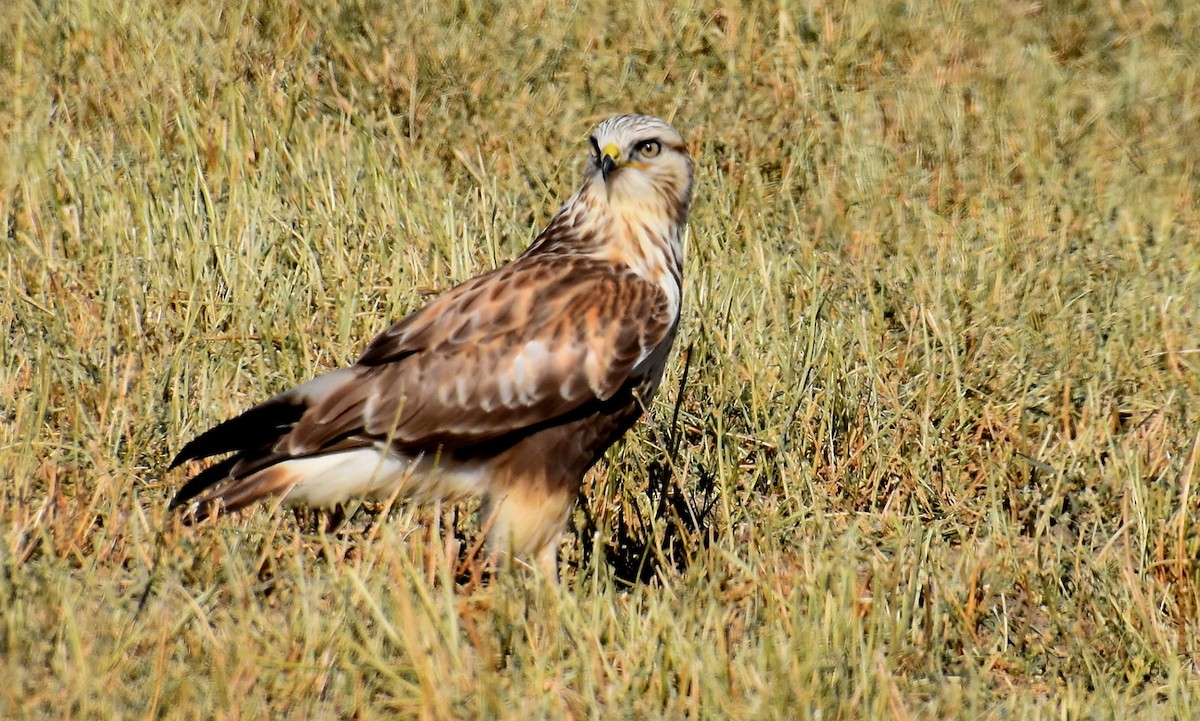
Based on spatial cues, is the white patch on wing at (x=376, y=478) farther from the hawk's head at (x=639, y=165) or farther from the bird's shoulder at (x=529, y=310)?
the hawk's head at (x=639, y=165)

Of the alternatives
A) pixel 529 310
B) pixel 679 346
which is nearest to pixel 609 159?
pixel 529 310

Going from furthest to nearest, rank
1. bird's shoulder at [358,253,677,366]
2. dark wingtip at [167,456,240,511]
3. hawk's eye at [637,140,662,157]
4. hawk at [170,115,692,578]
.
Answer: hawk's eye at [637,140,662,157], bird's shoulder at [358,253,677,366], hawk at [170,115,692,578], dark wingtip at [167,456,240,511]

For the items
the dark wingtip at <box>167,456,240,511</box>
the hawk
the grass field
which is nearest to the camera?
the grass field

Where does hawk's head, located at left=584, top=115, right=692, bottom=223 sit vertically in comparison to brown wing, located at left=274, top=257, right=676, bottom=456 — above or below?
above

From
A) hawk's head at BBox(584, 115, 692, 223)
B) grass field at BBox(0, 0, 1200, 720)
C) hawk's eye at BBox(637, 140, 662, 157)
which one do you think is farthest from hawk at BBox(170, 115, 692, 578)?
hawk's eye at BBox(637, 140, 662, 157)

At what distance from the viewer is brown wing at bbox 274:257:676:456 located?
485cm

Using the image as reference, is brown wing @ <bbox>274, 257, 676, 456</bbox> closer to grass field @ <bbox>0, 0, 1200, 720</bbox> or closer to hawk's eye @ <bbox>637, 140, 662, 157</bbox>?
grass field @ <bbox>0, 0, 1200, 720</bbox>

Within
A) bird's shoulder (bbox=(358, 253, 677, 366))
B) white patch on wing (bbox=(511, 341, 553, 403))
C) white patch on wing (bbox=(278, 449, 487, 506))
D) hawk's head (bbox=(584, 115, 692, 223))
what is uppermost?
hawk's head (bbox=(584, 115, 692, 223))

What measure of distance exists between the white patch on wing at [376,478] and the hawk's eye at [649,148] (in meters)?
1.19

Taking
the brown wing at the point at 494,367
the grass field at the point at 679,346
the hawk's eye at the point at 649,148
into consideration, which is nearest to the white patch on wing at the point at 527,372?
the brown wing at the point at 494,367

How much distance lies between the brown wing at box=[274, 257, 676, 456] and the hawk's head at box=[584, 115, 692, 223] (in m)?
0.43

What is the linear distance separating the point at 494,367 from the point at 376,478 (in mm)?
492

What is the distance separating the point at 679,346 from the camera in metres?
6.04

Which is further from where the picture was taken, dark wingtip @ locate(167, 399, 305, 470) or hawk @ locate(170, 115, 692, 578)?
hawk @ locate(170, 115, 692, 578)
